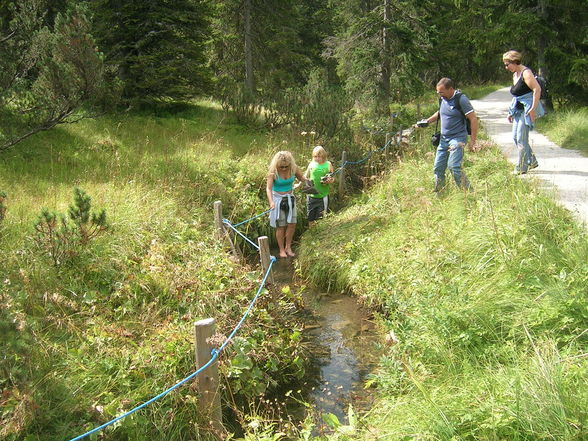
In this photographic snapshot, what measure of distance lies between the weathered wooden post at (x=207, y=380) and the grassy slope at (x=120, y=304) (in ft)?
0.60

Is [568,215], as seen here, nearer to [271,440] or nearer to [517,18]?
[271,440]

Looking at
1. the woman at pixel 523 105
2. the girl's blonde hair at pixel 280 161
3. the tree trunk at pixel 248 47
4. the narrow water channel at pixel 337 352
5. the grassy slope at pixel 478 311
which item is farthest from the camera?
the tree trunk at pixel 248 47

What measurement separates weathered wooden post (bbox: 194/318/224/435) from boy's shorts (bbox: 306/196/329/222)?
5.61 metres

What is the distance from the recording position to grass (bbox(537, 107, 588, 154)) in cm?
1119

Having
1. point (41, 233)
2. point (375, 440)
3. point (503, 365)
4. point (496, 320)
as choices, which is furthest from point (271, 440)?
point (41, 233)

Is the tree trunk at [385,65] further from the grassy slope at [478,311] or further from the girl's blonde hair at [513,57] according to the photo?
the grassy slope at [478,311]

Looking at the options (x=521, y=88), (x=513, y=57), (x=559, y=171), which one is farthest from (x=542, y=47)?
(x=513, y=57)

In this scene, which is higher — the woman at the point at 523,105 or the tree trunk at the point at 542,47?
the tree trunk at the point at 542,47

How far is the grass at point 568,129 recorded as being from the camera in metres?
11.2

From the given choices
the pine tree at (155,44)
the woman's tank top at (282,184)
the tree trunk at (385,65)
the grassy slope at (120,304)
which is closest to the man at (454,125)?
the woman's tank top at (282,184)

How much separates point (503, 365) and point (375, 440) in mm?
1086

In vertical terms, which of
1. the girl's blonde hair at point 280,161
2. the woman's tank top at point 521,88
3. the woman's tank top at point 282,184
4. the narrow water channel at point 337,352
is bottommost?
the narrow water channel at point 337,352

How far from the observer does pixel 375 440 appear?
3.32 metres

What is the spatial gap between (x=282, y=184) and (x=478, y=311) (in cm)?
421
